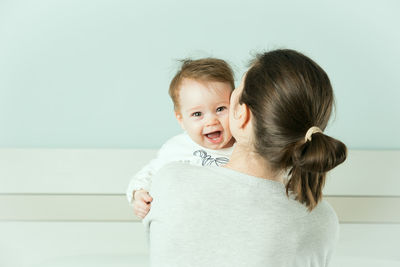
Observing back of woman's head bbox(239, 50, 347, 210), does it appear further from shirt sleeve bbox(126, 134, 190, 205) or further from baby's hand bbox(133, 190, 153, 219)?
shirt sleeve bbox(126, 134, 190, 205)

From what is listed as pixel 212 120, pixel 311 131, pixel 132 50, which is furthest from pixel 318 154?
pixel 132 50

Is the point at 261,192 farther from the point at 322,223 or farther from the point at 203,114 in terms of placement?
the point at 203,114

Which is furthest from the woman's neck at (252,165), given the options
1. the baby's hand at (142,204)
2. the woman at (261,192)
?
the baby's hand at (142,204)

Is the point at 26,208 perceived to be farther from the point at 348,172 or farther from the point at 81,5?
the point at 348,172

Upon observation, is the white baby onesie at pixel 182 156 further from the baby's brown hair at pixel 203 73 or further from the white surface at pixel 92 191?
the white surface at pixel 92 191

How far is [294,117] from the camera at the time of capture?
840mm

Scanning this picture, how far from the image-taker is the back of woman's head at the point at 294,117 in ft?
2.66

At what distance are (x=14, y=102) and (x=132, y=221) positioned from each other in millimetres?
788

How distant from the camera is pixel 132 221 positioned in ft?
6.41

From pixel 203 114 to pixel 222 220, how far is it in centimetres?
47

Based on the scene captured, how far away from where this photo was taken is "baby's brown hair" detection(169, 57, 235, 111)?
126 cm

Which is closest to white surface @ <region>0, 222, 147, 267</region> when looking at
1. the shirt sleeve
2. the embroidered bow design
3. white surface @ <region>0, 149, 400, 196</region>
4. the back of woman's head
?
white surface @ <region>0, 149, 400, 196</region>

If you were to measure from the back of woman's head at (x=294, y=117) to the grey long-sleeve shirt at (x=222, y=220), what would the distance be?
0.06 metres

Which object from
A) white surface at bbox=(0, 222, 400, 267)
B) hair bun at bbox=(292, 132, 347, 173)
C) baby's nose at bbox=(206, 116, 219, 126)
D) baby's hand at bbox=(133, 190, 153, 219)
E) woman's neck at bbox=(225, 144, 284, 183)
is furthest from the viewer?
white surface at bbox=(0, 222, 400, 267)
